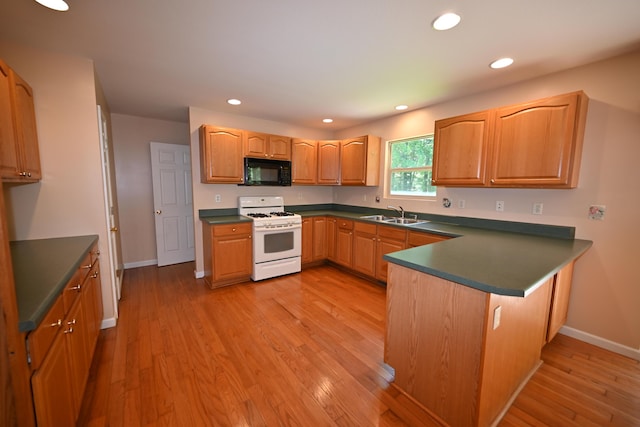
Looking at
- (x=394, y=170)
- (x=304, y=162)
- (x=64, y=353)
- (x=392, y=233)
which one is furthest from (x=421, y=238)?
(x=64, y=353)

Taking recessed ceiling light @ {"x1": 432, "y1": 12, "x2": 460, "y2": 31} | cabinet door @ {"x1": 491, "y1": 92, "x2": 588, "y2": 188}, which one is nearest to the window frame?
cabinet door @ {"x1": 491, "y1": 92, "x2": 588, "y2": 188}

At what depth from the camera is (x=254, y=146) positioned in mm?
3787

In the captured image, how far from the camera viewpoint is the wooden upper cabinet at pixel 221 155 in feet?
11.2

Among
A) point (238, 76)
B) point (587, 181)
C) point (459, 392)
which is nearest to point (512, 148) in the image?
point (587, 181)

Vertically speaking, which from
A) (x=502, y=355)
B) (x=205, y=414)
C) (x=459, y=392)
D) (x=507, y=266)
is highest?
(x=507, y=266)

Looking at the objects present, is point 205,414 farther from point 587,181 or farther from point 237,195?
point 587,181

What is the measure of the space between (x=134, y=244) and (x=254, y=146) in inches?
98.9

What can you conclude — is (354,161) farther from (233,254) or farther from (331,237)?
(233,254)

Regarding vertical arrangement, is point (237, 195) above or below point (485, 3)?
below

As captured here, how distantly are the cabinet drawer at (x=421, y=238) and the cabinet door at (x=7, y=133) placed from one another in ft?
10.9

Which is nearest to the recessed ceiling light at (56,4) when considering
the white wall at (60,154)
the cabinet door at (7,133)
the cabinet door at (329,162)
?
the cabinet door at (7,133)

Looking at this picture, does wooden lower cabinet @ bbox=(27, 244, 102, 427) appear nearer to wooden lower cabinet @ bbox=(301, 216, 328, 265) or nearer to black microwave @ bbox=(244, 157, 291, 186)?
black microwave @ bbox=(244, 157, 291, 186)

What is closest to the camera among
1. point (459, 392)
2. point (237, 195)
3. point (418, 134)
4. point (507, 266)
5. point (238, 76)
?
point (459, 392)

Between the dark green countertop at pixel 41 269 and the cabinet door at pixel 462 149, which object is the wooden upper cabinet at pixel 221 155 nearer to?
the dark green countertop at pixel 41 269
